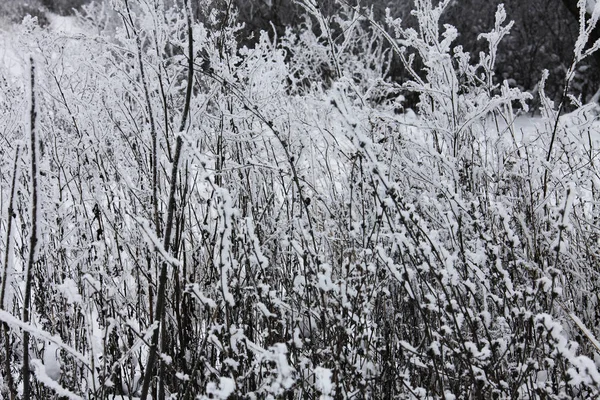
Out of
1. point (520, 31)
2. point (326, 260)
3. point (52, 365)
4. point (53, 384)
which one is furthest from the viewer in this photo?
point (520, 31)

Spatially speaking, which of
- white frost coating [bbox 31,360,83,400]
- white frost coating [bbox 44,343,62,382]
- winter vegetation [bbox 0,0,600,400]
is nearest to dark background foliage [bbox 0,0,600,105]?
winter vegetation [bbox 0,0,600,400]

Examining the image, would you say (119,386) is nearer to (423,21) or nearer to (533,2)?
(423,21)

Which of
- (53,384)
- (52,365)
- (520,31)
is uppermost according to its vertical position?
(520,31)

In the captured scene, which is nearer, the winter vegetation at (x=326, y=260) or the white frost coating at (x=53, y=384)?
the white frost coating at (x=53, y=384)

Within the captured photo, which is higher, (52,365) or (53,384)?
(53,384)

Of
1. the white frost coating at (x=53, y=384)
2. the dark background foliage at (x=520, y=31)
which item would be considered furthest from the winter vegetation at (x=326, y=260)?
the dark background foliage at (x=520, y=31)

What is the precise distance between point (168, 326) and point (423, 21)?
1.44 meters

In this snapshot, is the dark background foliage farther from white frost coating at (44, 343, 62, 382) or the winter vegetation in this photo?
white frost coating at (44, 343, 62, 382)

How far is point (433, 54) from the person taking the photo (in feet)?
5.64

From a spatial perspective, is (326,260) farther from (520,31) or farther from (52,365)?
(520,31)

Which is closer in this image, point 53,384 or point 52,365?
point 53,384

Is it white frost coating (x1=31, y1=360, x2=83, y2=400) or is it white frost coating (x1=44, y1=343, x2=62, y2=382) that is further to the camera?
white frost coating (x1=44, y1=343, x2=62, y2=382)

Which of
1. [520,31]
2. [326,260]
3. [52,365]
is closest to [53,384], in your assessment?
[52,365]

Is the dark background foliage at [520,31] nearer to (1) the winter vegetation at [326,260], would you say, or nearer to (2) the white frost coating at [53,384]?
(1) the winter vegetation at [326,260]
